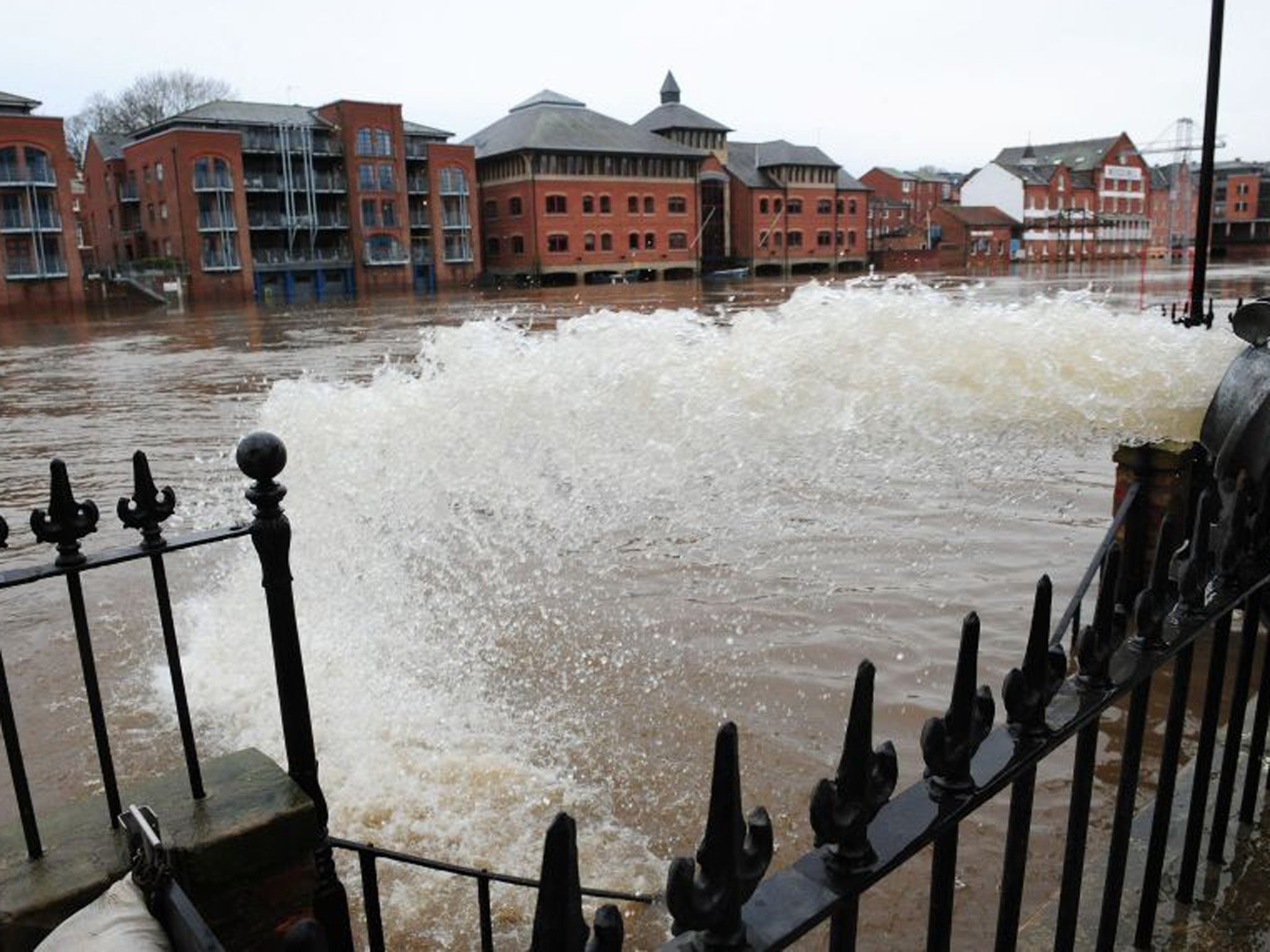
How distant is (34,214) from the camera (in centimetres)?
5572

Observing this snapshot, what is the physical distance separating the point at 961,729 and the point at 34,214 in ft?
213

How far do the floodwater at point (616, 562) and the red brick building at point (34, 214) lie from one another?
41831mm

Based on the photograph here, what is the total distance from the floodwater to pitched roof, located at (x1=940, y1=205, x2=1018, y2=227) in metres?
90.4

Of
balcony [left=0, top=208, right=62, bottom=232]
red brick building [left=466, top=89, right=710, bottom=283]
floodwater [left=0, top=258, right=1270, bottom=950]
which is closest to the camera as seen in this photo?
floodwater [left=0, top=258, right=1270, bottom=950]

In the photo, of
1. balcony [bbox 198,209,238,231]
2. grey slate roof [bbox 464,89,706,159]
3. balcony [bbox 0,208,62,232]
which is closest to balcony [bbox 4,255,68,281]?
balcony [bbox 0,208,62,232]

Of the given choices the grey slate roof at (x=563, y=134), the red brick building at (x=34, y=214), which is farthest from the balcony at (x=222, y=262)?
the grey slate roof at (x=563, y=134)

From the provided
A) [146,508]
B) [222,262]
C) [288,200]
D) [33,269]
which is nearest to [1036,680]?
[146,508]

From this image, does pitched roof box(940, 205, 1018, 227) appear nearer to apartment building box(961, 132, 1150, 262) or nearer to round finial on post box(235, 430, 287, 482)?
apartment building box(961, 132, 1150, 262)

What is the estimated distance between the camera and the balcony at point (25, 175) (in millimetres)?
55000

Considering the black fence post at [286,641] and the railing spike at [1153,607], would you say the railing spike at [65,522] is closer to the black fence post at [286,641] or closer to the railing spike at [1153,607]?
the black fence post at [286,641]

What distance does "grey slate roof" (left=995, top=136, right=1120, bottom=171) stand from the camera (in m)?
113

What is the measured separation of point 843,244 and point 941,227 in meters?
15.3

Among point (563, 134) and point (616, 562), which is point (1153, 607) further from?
point (563, 134)

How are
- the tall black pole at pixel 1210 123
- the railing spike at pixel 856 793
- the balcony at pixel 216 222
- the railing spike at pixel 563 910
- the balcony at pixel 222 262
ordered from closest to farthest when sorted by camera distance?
the railing spike at pixel 563 910
the railing spike at pixel 856 793
the tall black pole at pixel 1210 123
the balcony at pixel 216 222
the balcony at pixel 222 262
